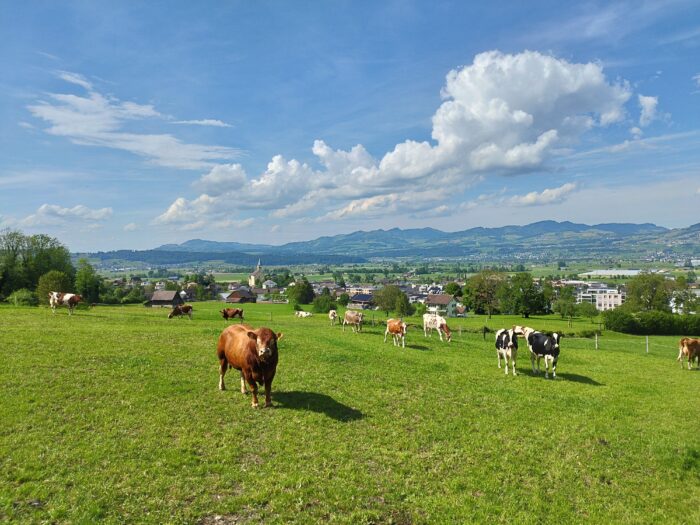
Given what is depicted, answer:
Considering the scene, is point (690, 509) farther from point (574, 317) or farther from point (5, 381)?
point (574, 317)

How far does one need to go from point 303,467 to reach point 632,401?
14.7 meters

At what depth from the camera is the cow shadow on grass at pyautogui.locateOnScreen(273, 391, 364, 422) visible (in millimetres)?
12367

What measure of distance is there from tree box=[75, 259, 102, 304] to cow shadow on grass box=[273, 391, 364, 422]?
88.9 meters

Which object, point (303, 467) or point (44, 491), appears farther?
point (303, 467)

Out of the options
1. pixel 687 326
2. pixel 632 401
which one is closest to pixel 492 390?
pixel 632 401

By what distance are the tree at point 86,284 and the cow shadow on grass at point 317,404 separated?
8887 centimetres

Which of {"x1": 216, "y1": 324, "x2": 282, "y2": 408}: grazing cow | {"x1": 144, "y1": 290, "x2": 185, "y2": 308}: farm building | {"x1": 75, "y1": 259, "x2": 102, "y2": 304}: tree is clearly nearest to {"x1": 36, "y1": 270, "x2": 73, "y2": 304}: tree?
{"x1": 75, "y1": 259, "x2": 102, "y2": 304}: tree

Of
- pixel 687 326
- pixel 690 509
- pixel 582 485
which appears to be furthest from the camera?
pixel 687 326

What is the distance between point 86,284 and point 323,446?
315ft

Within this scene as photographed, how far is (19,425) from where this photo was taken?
10000mm

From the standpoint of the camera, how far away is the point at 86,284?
87.4m

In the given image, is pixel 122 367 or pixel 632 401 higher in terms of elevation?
pixel 122 367

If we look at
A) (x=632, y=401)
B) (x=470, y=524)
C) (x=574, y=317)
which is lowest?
(x=574, y=317)

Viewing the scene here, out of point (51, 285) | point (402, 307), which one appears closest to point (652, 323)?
point (402, 307)
